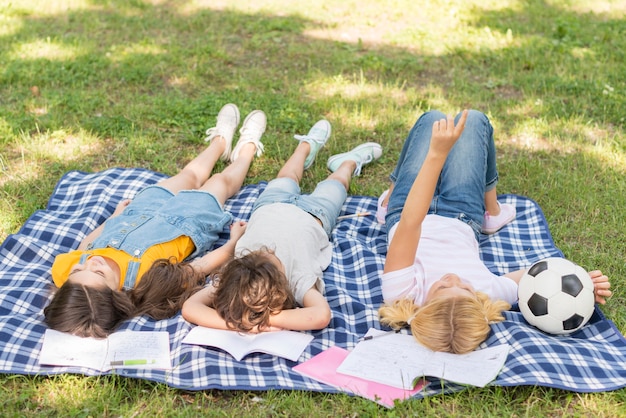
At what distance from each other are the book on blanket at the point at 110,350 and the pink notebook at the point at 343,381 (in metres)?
0.73

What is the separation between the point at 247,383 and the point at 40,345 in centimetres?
114

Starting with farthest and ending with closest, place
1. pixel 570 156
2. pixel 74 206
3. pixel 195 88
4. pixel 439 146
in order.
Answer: pixel 195 88 → pixel 570 156 → pixel 74 206 → pixel 439 146

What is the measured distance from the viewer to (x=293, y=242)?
4152 mm

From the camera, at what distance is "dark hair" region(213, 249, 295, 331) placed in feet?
11.8

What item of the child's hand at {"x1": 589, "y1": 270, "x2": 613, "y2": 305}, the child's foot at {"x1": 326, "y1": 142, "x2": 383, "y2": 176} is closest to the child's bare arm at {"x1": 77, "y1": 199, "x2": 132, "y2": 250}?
the child's foot at {"x1": 326, "y1": 142, "x2": 383, "y2": 176}

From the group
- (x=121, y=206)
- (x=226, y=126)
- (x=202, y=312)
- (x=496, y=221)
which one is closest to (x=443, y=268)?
(x=496, y=221)

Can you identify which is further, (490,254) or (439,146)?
(490,254)

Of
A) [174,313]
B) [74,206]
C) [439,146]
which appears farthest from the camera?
[74,206]

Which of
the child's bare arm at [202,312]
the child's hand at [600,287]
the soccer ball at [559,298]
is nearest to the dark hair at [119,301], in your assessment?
the child's bare arm at [202,312]

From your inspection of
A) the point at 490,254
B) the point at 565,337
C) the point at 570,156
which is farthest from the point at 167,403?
the point at 570,156

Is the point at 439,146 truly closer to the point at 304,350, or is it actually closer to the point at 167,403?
the point at 304,350

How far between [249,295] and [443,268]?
3.73 ft

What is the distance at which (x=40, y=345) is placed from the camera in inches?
140

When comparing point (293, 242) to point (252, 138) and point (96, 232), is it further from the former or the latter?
point (252, 138)
